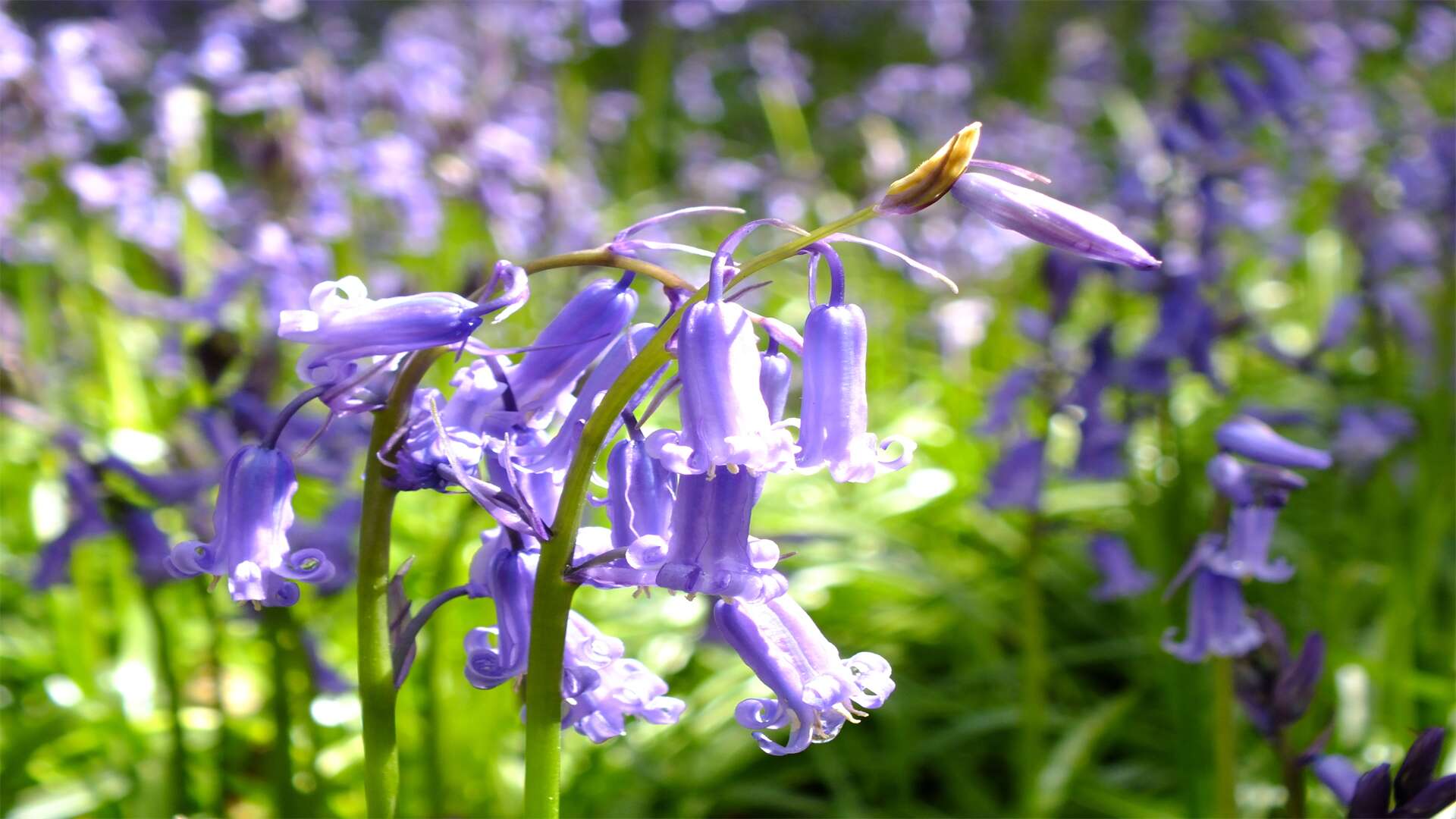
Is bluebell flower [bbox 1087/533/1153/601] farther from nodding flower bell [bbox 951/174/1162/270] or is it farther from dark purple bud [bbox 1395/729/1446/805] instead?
nodding flower bell [bbox 951/174/1162/270]

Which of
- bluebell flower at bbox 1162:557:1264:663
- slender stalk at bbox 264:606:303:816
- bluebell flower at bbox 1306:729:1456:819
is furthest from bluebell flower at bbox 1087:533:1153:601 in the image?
slender stalk at bbox 264:606:303:816

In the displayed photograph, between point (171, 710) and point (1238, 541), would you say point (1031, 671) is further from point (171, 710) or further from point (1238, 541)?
point (171, 710)

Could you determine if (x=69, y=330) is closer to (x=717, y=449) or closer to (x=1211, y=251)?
(x=1211, y=251)

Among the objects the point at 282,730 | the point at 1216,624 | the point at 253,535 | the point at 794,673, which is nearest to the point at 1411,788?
the point at 1216,624

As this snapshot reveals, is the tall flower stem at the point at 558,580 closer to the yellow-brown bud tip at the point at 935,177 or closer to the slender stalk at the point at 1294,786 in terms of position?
the yellow-brown bud tip at the point at 935,177

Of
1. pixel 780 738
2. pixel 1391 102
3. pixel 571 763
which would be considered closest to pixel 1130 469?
pixel 780 738
